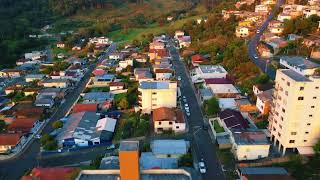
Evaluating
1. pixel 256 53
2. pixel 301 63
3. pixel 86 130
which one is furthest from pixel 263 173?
pixel 256 53

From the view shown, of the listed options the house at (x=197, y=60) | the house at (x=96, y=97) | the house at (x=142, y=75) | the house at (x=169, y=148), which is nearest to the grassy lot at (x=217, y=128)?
the house at (x=169, y=148)

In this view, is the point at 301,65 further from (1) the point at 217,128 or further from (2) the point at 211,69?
(2) the point at 211,69

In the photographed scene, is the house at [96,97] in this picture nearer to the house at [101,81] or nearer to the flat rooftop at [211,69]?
the house at [101,81]

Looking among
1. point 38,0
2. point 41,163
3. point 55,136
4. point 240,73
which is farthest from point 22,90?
point 38,0

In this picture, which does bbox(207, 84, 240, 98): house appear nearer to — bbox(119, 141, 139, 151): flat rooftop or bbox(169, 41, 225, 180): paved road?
bbox(169, 41, 225, 180): paved road

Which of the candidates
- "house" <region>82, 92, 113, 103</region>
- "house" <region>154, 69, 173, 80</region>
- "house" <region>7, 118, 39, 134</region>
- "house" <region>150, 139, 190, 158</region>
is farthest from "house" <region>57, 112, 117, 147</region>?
"house" <region>154, 69, 173, 80</region>

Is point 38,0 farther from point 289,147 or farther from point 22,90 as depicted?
point 289,147

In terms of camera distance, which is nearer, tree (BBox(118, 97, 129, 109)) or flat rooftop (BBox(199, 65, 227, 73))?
tree (BBox(118, 97, 129, 109))
